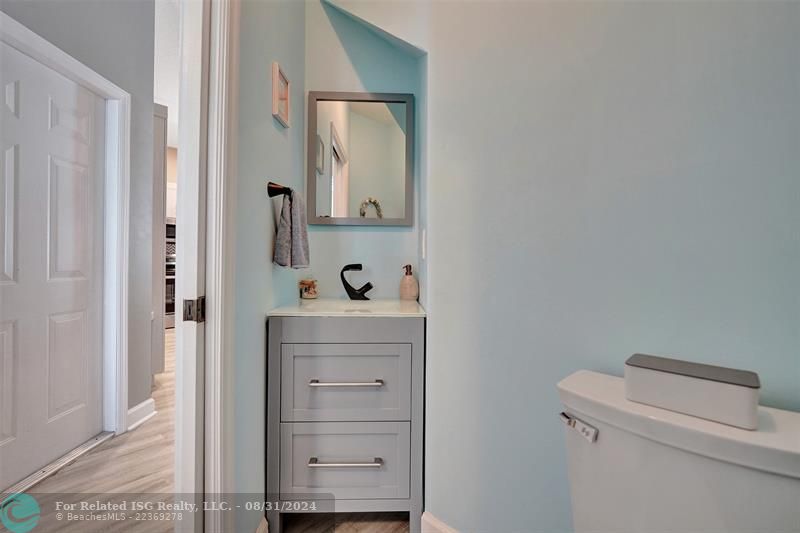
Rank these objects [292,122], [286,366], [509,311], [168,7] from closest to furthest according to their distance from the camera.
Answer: [509,311] < [286,366] < [292,122] < [168,7]

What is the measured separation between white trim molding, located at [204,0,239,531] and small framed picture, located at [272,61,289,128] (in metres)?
0.31

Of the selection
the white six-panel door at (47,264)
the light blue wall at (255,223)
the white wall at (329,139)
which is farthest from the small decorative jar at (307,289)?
the white six-panel door at (47,264)

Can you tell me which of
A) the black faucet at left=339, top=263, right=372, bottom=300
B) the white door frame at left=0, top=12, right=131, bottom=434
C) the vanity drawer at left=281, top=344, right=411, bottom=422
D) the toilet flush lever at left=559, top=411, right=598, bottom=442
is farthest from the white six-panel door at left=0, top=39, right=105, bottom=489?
the toilet flush lever at left=559, top=411, right=598, bottom=442

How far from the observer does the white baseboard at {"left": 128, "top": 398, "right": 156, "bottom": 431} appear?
6.39 feet

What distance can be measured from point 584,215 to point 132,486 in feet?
7.20

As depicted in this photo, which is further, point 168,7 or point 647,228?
point 168,7

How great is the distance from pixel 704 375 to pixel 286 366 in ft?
3.97

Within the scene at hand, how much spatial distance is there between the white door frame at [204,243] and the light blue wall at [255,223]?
0.08 meters

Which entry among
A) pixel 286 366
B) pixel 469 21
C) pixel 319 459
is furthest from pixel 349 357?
pixel 469 21

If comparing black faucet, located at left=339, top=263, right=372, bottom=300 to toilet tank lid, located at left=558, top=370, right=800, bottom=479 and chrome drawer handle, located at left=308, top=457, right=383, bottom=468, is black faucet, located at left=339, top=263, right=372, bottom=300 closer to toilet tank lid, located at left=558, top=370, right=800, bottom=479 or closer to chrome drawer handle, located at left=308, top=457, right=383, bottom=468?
chrome drawer handle, located at left=308, top=457, right=383, bottom=468

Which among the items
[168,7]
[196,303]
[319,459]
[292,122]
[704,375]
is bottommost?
[319,459]

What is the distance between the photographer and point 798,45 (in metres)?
0.70

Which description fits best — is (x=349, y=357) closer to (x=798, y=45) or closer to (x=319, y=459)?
(x=319, y=459)

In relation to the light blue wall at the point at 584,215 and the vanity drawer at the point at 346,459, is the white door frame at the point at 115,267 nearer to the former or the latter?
the vanity drawer at the point at 346,459
